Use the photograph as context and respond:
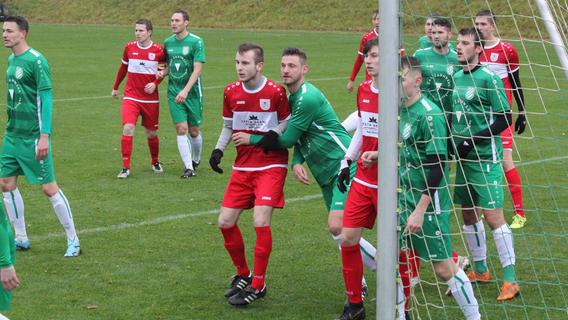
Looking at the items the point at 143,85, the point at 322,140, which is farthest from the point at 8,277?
the point at 143,85

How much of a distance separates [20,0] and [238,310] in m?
50.6

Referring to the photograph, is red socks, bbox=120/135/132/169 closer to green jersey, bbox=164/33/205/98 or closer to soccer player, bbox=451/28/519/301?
green jersey, bbox=164/33/205/98

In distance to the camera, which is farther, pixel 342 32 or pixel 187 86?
pixel 342 32

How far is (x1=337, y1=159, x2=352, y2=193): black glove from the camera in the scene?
690cm

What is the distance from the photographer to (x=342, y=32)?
135 feet

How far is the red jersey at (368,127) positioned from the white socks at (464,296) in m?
0.81

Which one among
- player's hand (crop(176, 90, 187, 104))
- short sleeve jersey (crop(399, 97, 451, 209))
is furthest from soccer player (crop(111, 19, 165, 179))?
short sleeve jersey (crop(399, 97, 451, 209))

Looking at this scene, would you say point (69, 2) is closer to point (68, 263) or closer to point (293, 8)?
point (293, 8)

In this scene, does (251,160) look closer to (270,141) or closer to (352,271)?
(270,141)

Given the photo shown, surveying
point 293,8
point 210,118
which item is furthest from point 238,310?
point 293,8

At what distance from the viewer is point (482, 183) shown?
23.9ft

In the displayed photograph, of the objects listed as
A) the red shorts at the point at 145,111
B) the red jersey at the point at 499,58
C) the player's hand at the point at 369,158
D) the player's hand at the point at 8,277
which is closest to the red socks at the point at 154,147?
the red shorts at the point at 145,111

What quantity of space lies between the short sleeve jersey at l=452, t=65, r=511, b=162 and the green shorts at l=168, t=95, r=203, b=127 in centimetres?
579

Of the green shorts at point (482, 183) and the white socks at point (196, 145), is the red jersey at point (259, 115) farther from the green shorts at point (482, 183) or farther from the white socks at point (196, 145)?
the white socks at point (196, 145)
